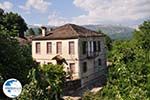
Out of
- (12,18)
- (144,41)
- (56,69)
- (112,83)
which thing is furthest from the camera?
(12,18)

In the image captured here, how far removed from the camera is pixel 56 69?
108 ft

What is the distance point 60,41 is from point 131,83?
2480 cm

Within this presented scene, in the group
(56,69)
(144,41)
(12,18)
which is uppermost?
(12,18)

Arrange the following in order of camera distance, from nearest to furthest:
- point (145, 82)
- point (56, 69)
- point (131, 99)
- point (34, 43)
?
point (131, 99) → point (145, 82) → point (56, 69) → point (34, 43)

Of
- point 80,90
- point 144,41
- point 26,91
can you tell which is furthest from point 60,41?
point 26,91

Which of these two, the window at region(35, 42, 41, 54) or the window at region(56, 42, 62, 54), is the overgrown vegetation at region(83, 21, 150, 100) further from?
the window at region(35, 42, 41, 54)

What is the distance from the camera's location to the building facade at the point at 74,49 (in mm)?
40750

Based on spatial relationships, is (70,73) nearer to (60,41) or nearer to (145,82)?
(60,41)

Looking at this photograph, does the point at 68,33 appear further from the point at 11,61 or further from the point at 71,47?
the point at 11,61

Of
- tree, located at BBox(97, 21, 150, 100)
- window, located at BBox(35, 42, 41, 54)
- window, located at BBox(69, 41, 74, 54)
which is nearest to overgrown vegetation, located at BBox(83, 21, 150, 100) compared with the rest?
tree, located at BBox(97, 21, 150, 100)

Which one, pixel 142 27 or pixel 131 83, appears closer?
pixel 131 83

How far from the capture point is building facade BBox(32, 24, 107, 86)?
1604 inches

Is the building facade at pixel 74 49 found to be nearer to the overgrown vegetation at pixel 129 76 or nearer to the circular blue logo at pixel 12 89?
the overgrown vegetation at pixel 129 76

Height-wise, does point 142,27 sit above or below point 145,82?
above
